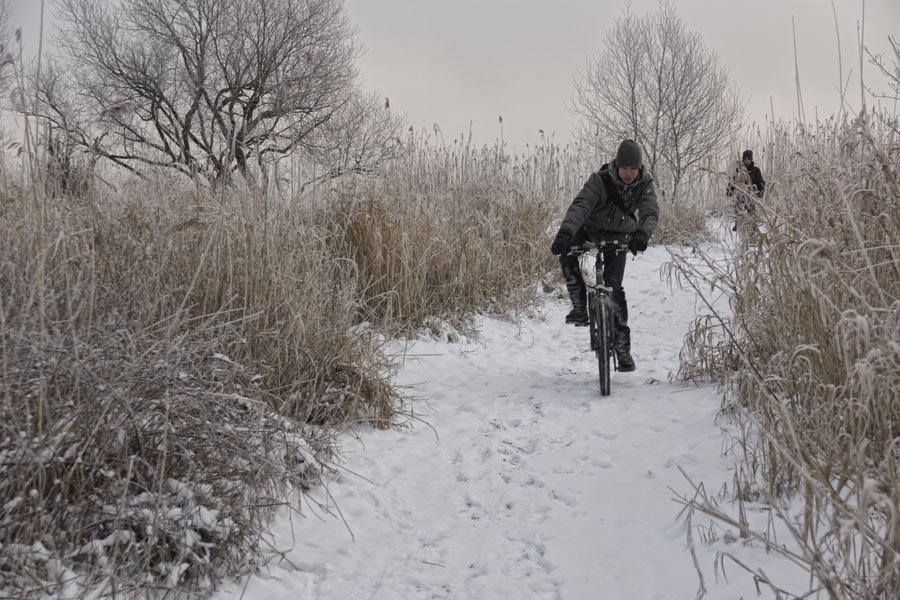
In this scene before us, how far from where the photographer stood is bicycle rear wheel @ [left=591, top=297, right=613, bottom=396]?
4.44m

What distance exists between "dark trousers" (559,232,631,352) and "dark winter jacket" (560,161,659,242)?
162 mm

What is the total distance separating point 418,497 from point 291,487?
64 centimetres

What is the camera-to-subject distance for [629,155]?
449 centimetres

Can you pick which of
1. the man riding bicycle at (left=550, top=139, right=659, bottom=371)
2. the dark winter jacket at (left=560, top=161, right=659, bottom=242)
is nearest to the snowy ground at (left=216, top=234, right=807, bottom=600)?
the man riding bicycle at (left=550, top=139, right=659, bottom=371)

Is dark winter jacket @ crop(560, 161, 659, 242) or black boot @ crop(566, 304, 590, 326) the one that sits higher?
dark winter jacket @ crop(560, 161, 659, 242)

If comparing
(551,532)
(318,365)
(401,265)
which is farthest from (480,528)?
(401,265)

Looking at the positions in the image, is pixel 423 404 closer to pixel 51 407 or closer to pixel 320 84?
pixel 51 407

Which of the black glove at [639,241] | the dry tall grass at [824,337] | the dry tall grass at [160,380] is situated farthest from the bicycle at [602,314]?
the dry tall grass at [160,380]

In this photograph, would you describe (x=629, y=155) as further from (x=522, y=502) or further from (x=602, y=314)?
(x=522, y=502)

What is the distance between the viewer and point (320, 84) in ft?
69.1

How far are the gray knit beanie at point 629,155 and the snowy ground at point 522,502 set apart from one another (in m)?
1.55

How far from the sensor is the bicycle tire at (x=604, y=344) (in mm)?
4438

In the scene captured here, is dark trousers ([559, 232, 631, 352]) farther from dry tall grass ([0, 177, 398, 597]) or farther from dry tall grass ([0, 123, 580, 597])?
dry tall grass ([0, 177, 398, 597])

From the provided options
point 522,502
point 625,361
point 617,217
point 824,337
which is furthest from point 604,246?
point 522,502
